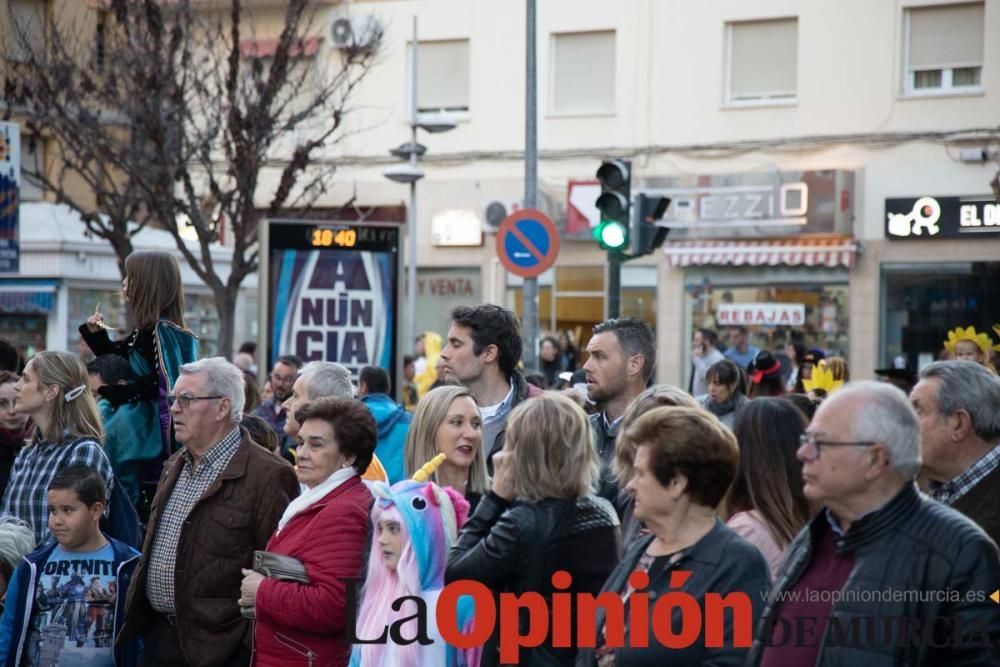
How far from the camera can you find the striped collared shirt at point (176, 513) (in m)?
6.56

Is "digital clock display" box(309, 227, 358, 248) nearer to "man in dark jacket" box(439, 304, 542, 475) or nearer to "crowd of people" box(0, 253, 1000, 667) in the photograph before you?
"crowd of people" box(0, 253, 1000, 667)

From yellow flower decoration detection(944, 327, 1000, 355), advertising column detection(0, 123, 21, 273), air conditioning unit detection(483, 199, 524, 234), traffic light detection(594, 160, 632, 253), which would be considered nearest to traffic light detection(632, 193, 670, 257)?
traffic light detection(594, 160, 632, 253)

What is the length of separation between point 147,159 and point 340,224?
10.6m

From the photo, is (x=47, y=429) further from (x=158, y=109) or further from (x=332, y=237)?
(x=158, y=109)

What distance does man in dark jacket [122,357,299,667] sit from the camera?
6457 mm

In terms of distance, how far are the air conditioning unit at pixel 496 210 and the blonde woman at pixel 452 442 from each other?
22.2 meters

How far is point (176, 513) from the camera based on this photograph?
21.9ft

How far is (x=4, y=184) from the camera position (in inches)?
546

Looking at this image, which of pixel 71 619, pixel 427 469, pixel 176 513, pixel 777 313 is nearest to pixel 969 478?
pixel 427 469

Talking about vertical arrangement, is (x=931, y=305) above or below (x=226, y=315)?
above

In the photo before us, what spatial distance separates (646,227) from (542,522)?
313 inches

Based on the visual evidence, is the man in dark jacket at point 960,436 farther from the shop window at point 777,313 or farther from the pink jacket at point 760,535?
the shop window at point 777,313

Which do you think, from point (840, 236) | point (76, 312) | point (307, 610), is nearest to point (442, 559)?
point (307, 610)

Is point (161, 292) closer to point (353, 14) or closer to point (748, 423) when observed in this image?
point (748, 423)
